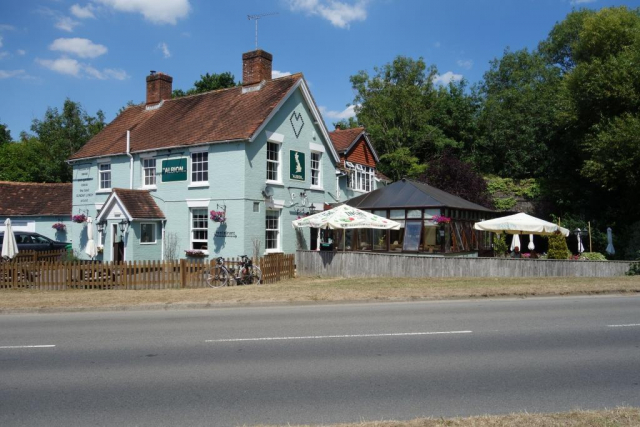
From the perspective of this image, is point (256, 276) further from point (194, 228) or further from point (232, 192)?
point (194, 228)

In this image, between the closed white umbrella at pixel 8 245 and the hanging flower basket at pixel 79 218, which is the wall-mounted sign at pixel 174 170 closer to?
the hanging flower basket at pixel 79 218

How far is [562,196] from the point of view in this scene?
1314 inches

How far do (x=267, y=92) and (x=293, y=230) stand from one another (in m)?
6.68

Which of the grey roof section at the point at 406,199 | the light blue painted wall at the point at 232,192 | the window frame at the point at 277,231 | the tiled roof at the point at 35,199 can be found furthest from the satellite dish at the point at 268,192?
the tiled roof at the point at 35,199

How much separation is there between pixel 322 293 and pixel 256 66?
15.1 metres

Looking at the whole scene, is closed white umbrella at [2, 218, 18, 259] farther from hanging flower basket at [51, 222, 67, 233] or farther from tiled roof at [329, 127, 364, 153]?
tiled roof at [329, 127, 364, 153]

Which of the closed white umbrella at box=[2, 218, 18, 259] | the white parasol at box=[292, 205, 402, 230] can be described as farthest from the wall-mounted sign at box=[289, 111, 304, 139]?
the closed white umbrella at box=[2, 218, 18, 259]

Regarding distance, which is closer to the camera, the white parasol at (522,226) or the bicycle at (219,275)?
the bicycle at (219,275)

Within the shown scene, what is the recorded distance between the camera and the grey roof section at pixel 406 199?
916 inches

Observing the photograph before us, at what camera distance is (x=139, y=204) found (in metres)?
23.7

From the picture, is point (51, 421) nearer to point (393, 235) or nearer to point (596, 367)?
point (596, 367)

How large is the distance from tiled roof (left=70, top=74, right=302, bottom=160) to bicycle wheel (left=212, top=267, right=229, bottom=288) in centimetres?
616

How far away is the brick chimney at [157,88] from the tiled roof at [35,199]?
7.86 metres

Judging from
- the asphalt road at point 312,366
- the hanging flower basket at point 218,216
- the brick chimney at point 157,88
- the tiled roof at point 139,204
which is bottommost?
the asphalt road at point 312,366
